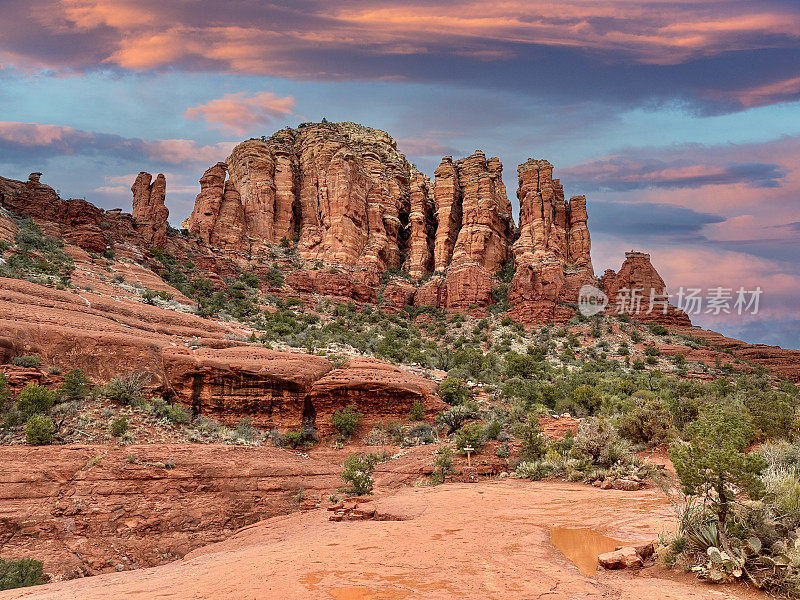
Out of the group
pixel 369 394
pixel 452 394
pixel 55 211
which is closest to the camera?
pixel 369 394

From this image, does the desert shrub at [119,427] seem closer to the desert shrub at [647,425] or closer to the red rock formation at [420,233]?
the desert shrub at [647,425]

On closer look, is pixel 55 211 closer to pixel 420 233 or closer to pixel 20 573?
pixel 20 573

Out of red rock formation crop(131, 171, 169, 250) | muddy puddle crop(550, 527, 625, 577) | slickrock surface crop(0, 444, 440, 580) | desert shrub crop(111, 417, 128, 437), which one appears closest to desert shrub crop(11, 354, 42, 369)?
desert shrub crop(111, 417, 128, 437)

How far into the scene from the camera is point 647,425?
1842 cm

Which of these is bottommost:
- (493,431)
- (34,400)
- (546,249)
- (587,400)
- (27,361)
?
(493,431)

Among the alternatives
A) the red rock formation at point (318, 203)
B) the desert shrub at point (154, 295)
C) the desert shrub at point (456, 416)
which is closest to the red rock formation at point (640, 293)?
the red rock formation at point (318, 203)

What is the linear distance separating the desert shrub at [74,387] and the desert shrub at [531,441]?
17.6 metres

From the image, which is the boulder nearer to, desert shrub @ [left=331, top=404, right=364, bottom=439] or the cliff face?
desert shrub @ [left=331, top=404, right=364, bottom=439]

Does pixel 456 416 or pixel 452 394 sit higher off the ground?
pixel 452 394

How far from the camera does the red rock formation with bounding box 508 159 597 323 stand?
5997cm

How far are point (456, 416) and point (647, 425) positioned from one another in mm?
8959

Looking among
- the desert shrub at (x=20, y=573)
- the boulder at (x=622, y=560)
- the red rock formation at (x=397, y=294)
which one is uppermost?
the red rock formation at (x=397, y=294)

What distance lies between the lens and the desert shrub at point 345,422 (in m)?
23.5

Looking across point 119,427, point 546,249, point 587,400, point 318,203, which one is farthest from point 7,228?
point 546,249
